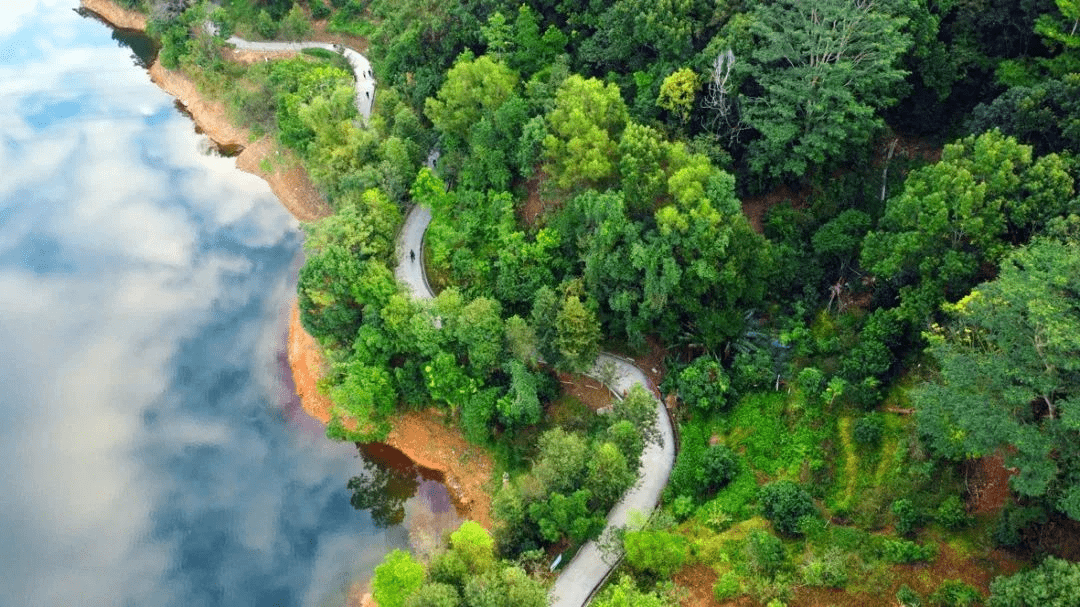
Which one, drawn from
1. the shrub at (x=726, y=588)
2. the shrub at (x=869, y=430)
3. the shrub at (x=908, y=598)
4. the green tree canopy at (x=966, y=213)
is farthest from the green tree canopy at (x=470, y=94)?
the shrub at (x=908, y=598)

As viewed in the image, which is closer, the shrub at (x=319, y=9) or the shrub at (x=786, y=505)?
the shrub at (x=786, y=505)

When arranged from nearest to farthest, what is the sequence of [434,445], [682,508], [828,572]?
[828,572] < [682,508] < [434,445]

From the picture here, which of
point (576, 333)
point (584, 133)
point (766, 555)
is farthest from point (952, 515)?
point (584, 133)

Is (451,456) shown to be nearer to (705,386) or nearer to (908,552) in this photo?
(705,386)

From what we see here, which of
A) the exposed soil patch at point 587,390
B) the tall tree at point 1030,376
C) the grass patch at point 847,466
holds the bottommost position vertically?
the exposed soil patch at point 587,390

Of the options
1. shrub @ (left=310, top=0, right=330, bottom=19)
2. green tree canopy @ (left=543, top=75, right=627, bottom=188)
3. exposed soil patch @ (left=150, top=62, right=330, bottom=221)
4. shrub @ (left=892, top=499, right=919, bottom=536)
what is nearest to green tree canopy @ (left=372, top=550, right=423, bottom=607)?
shrub @ (left=892, top=499, right=919, bottom=536)

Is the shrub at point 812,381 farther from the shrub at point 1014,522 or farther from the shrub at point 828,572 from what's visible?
the shrub at point 1014,522
